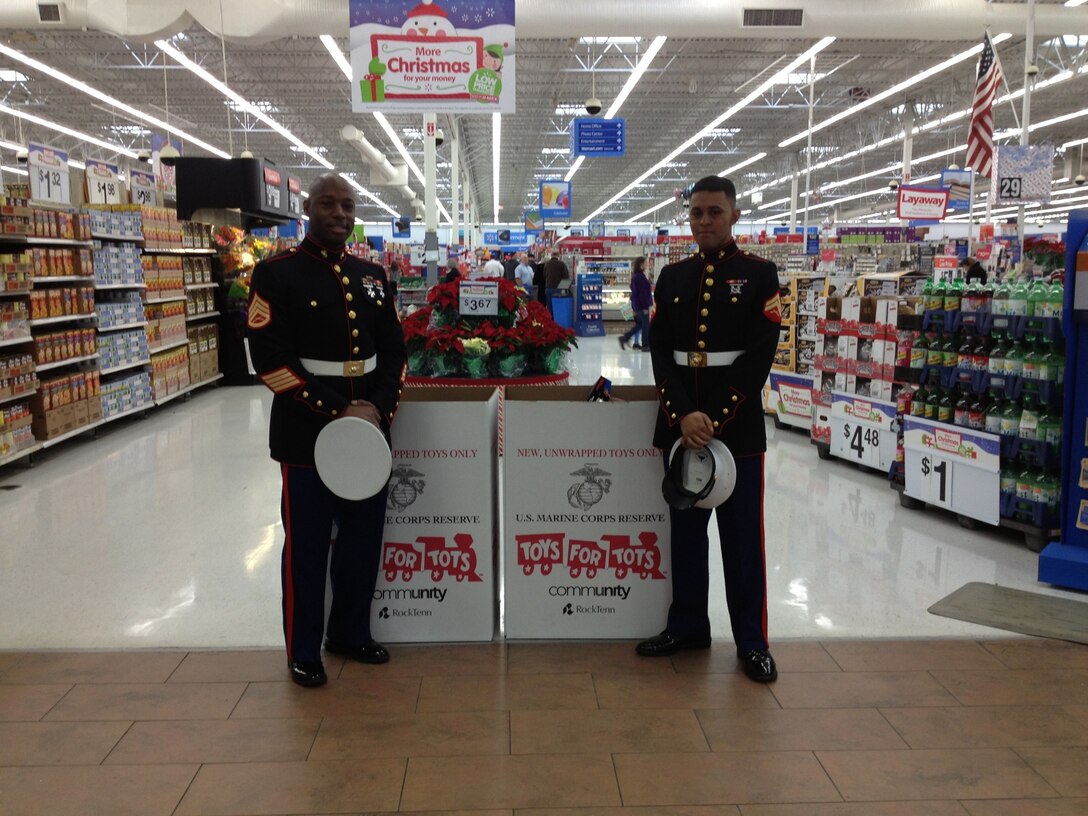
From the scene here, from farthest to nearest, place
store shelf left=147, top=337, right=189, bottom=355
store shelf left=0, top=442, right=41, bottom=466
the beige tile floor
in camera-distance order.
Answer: store shelf left=147, top=337, right=189, bottom=355 < store shelf left=0, top=442, right=41, bottom=466 < the beige tile floor

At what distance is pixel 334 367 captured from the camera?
9.03 feet

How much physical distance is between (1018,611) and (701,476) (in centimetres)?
176

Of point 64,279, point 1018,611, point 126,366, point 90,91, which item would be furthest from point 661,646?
point 90,91

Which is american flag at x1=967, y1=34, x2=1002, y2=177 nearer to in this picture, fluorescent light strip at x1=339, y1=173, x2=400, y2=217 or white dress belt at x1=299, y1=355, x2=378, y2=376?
white dress belt at x1=299, y1=355, x2=378, y2=376

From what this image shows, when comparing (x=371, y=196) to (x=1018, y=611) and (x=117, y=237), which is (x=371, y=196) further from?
(x=1018, y=611)

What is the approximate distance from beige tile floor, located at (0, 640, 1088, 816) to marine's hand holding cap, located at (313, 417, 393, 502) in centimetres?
69

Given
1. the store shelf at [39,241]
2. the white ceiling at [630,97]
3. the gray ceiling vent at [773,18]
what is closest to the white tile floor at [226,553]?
the store shelf at [39,241]

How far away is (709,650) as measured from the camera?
3096 mm

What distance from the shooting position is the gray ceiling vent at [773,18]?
35.6 feet

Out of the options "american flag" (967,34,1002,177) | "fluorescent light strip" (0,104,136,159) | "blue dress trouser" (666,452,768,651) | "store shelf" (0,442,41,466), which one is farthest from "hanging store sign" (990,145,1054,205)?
"fluorescent light strip" (0,104,136,159)

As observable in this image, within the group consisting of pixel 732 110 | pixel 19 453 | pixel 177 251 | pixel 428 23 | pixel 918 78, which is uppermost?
pixel 732 110

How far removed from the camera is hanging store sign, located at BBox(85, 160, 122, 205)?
837cm

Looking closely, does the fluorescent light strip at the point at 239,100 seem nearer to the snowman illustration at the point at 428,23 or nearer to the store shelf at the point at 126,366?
the store shelf at the point at 126,366

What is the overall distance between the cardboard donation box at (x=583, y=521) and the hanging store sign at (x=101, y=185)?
713 centimetres
